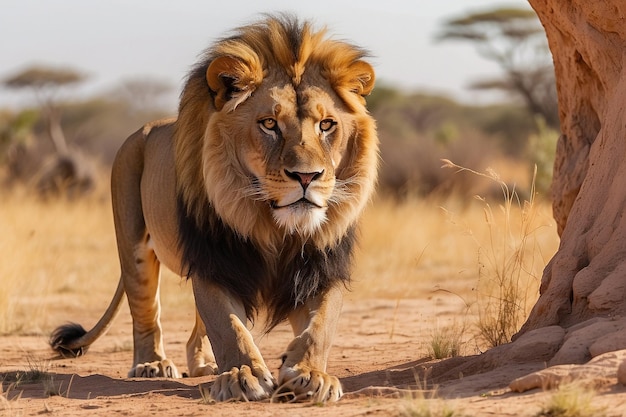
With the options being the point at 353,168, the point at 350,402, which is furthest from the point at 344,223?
the point at 350,402

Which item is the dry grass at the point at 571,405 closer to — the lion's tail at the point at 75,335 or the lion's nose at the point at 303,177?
the lion's nose at the point at 303,177

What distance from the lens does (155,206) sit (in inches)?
247

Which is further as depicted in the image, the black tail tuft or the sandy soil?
the black tail tuft

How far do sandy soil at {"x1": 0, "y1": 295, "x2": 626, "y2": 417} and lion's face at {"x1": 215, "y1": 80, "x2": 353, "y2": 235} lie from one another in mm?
832

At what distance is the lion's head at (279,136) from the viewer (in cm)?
483

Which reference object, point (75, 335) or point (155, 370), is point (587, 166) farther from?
point (75, 335)

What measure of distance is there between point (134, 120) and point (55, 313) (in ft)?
154

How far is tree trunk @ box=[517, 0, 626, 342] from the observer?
15.8 ft

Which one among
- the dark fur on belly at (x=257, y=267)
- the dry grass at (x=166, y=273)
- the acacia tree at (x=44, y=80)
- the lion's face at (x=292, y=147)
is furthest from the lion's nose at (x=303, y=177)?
the acacia tree at (x=44, y=80)

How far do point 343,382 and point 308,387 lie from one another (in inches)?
31.1

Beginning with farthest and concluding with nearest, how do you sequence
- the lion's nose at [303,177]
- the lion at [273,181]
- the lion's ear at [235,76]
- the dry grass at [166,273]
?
the dry grass at [166,273] → the lion's ear at [235,76] → the lion at [273,181] → the lion's nose at [303,177]

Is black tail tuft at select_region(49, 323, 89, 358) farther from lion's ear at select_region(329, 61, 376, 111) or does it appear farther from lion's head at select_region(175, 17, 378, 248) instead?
lion's ear at select_region(329, 61, 376, 111)

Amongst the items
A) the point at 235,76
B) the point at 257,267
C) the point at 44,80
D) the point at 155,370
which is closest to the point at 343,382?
the point at 257,267

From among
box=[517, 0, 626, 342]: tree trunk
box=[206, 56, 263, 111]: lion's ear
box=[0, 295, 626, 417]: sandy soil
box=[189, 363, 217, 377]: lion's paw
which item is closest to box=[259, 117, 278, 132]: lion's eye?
box=[206, 56, 263, 111]: lion's ear
